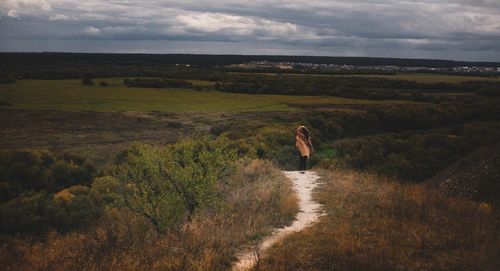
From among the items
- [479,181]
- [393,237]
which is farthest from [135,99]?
[393,237]

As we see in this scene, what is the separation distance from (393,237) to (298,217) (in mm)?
2590

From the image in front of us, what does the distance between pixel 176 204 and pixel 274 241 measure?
8.88ft

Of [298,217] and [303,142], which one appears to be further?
[303,142]

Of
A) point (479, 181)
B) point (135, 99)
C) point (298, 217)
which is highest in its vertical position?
point (298, 217)

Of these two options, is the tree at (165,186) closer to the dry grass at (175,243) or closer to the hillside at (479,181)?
the dry grass at (175,243)

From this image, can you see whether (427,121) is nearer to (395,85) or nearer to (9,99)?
(395,85)

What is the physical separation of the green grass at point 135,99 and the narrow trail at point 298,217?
39383 millimetres

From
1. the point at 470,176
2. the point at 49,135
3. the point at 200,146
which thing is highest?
the point at 200,146

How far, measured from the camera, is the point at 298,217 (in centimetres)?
1153

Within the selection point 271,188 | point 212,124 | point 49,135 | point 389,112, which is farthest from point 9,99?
point 271,188

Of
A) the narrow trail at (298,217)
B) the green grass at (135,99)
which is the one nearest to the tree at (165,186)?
the narrow trail at (298,217)

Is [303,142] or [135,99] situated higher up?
[303,142]

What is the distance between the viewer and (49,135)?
40.8 metres

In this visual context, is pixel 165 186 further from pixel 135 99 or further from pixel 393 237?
pixel 135 99
